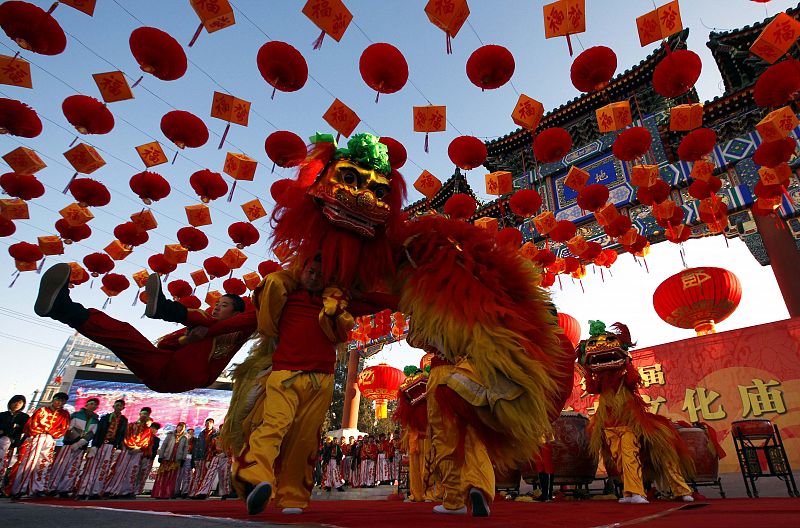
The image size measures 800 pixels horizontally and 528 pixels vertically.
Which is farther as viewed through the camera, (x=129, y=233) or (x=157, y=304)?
(x=129, y=233)

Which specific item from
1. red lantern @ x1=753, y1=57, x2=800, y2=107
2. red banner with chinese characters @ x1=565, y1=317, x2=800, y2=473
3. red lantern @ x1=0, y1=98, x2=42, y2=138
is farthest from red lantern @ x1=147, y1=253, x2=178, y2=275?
red lantern @ x1=753, y1=57, x2=800, y2=107

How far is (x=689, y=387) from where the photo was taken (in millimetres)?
7707

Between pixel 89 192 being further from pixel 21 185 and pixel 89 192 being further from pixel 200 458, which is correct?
pixel 200 458

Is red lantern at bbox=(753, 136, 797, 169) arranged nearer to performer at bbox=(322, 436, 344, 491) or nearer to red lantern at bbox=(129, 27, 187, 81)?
red lantern at bbox=(129, 27, 187, 81)

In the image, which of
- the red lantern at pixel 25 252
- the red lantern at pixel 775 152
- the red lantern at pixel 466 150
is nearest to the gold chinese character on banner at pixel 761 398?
the red lantern at pixel 775 152

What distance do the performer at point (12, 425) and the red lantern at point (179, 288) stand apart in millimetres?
3098

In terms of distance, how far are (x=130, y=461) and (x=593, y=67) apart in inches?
328

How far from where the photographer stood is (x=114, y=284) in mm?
8445

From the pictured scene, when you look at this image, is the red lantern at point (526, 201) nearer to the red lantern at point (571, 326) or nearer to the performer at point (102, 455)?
the red lantern at point (571, 326)

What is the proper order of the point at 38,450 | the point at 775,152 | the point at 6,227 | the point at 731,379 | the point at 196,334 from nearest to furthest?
1. the point at 196,334
2. the point at 775,152
3. the point at 38,450
4. the point at 6,227
5. the point at 731,379

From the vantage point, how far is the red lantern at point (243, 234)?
7281 mm

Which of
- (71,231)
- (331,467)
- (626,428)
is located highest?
(71,231)

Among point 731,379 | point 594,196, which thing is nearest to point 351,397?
point 731,379

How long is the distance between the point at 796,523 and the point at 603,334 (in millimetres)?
2779
